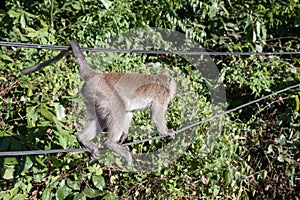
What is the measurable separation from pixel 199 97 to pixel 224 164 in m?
0.85

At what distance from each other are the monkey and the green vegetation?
43 cm

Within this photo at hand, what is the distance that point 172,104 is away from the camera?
Answer: 5.27 m

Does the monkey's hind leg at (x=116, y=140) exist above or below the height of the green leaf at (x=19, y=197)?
above

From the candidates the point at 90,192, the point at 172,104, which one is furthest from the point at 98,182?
the point at 172,104

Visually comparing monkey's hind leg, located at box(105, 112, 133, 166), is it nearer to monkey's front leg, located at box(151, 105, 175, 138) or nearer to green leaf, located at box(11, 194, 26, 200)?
monkey's front leg, located at box(151, 105, 175, 138)

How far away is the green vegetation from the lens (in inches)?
172

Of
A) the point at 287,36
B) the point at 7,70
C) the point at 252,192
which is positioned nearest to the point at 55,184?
the point at 7,70

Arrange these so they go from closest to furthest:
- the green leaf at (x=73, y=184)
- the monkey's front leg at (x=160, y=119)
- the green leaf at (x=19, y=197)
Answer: the monkey's front leg at (x=160, y=119)
the green leaf at (x=19, y=197)
the green leaf at (x=73, y=184)

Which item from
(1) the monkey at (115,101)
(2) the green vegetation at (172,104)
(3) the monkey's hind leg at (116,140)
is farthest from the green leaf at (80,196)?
(3) the monkey's hind leg at (116,140)

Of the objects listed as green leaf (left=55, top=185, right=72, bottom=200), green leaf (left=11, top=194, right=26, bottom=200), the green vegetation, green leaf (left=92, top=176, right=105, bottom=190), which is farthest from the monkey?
green leaf (left=11, top=194, right=26, bottom=200)

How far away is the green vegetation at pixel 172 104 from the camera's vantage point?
437 centimetres

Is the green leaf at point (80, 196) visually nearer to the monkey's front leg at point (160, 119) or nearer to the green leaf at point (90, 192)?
the green leaf at point (90, 192)

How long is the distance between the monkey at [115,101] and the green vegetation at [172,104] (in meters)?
0.43

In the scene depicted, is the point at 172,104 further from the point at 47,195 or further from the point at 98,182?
the point at 47,195
